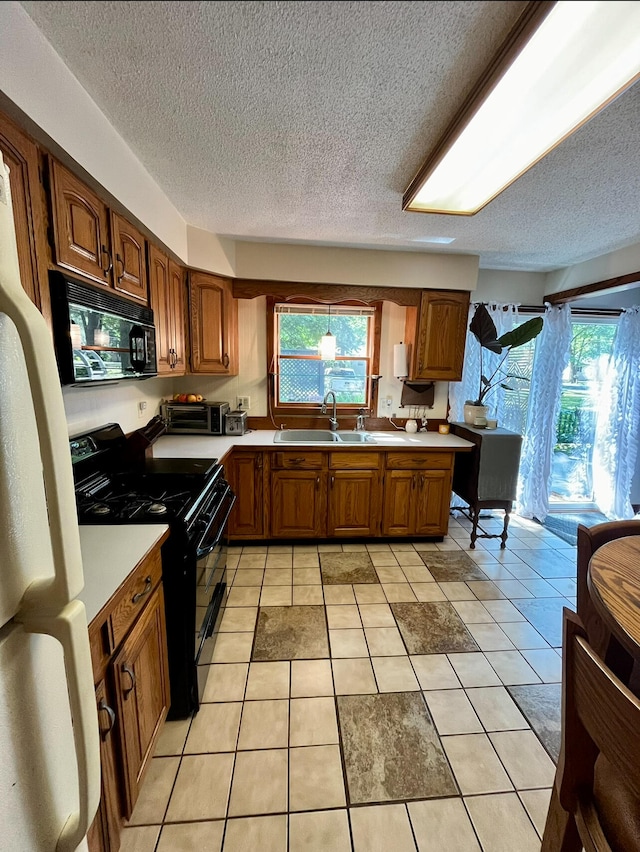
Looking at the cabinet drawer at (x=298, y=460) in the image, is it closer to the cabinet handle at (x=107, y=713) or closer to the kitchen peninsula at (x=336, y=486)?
the kitchen peninsula at (x=336, y=486)

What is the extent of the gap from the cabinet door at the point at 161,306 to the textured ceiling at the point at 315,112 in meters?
0.36

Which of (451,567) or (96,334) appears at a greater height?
(96,334)

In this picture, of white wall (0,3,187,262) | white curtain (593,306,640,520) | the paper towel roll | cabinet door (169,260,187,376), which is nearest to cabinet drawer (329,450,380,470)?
the paper towel roll

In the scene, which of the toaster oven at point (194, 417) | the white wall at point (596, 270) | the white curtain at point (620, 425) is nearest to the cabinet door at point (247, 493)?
the toaster oven at point (194, 417)

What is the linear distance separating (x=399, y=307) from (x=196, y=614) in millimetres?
2847

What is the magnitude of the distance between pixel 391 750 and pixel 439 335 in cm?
271

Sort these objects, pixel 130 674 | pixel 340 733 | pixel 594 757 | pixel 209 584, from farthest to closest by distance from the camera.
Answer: pixel 209 584, pixel 340 733, pixel 130 674, pixel 594 757

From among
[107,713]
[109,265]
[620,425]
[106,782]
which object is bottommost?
[106,782]

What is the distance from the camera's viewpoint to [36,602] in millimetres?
552

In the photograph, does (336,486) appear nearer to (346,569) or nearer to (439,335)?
(346,569)

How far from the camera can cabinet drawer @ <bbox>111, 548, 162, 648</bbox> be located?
1018 millimetres

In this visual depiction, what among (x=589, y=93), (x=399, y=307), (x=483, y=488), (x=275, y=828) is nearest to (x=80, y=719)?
(x=275, y=828)

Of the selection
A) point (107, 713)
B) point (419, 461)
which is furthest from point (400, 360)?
point (107, 713)

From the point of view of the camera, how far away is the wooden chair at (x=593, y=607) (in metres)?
1.12
